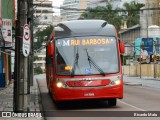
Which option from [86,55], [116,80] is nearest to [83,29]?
[86,55]

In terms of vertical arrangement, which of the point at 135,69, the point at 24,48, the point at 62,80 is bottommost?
the point at 135,69

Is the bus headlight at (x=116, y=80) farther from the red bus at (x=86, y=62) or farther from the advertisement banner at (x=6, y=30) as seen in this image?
the advertisement banner at (x=6, y=30)

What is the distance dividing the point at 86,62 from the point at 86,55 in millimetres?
275

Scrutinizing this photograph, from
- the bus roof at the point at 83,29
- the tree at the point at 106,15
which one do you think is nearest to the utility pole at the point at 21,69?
the bus roof at the point at 83,29

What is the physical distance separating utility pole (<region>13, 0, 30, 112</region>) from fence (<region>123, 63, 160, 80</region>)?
59.0m

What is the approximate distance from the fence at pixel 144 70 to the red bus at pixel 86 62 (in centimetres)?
5517

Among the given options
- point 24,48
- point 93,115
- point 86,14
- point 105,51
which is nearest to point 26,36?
point 24,48

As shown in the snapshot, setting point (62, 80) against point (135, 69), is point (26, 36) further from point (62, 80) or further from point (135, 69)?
point (135, 69)

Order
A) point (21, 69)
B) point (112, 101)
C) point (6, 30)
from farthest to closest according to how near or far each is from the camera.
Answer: point (6, 30), point (112, 101), point (21, 69)

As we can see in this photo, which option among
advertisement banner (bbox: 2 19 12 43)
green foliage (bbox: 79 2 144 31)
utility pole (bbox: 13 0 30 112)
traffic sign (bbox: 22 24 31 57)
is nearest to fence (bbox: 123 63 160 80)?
green foliage (bbox: 79 2 144 31)

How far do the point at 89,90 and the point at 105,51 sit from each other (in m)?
1.67

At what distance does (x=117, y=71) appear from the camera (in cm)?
1788

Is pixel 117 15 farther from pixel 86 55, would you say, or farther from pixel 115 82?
pixel 115 82

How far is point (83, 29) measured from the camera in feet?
60.7
